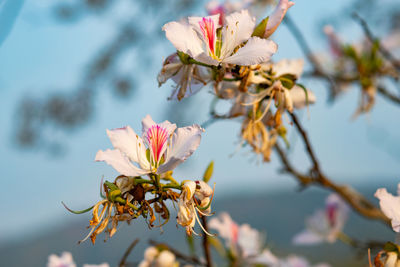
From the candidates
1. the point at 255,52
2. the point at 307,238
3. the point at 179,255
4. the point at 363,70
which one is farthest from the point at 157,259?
the point at 363,70

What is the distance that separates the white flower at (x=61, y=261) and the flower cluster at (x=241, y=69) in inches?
9.1

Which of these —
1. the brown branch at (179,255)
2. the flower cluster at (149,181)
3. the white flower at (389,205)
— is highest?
the flower cluster at (149,181)

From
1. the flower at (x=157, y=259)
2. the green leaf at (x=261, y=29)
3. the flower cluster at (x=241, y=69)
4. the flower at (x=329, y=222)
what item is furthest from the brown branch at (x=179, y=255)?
the flower at (x=329, y=222)

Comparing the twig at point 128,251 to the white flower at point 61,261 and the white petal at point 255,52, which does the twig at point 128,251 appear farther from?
the white petal at point 255,52

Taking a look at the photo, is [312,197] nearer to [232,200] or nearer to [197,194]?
[232,200]

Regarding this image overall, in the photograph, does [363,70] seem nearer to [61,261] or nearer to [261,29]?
[261,29]

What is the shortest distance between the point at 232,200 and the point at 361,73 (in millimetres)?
5568

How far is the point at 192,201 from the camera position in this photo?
0.32m

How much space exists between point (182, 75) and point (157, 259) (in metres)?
0.22

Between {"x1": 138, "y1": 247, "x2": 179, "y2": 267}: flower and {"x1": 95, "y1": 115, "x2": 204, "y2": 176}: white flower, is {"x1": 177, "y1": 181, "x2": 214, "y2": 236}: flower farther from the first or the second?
{"x1": 138, "y1": 247, "x2": 179, "y2": 267}: flower

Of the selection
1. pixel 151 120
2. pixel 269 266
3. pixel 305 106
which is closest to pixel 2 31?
pixel 151 120

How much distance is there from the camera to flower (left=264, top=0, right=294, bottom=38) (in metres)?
0.35

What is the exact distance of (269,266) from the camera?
66cm

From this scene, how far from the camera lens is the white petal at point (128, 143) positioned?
0.32 m
